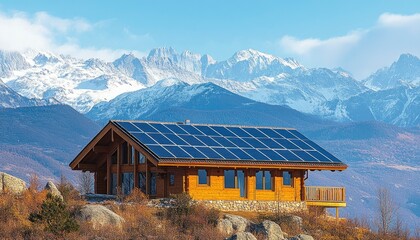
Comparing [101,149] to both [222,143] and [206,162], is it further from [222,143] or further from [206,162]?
[206,162]

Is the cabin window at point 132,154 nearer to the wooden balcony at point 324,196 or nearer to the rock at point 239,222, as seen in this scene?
the rock at point 239,222

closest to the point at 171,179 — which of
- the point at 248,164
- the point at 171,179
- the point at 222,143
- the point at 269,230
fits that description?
the point at 171,179

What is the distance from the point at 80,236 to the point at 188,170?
593 inches

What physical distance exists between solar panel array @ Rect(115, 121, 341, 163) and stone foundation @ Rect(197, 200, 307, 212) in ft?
9.29

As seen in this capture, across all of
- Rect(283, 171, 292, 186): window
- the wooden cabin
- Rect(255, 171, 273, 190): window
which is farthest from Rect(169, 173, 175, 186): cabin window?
Rect(283, 171, 292, 186): window

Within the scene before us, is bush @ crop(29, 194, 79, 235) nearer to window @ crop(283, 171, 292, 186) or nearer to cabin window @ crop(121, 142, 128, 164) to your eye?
cabin window @ crop(121, 142, 128, 164)

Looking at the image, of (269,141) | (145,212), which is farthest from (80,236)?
(269,141)

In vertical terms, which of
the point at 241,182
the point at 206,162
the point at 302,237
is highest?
the point at 206,162

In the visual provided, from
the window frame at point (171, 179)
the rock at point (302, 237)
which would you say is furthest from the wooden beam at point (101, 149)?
the rock at point (302, 237)

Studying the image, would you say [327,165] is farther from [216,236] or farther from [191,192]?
[216,236]

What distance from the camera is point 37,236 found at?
168 ft

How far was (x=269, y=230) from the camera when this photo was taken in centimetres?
5906

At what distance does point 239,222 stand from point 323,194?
49.9ft

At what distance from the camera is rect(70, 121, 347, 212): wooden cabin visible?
216ft
